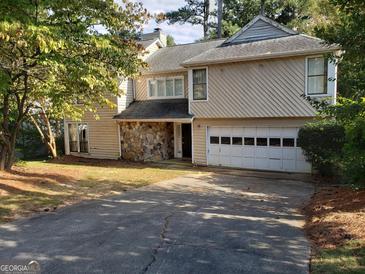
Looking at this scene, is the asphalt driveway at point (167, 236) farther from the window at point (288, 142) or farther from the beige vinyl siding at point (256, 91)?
the beige vinyl siding at point (256, 91)

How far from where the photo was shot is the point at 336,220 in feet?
21.5

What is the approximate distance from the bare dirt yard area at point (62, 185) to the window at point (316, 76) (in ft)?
23.3

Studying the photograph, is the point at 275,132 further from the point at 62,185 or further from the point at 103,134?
the point at 103,134

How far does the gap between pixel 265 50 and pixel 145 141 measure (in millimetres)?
8760

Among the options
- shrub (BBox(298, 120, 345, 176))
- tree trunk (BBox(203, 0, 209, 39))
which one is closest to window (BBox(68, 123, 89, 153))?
shrub (BBox(298, 120, 345, 176))

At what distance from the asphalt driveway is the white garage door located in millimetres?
5295

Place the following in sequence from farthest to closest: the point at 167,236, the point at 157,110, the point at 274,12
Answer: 1. the point at 274,12
2. the point at 157,110
3. the point at 167,236

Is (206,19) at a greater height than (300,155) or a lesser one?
greater

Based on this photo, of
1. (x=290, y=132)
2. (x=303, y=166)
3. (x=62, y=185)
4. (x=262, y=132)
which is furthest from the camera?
(x=262, y=132)

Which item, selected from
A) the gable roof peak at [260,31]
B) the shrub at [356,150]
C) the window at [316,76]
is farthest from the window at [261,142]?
the shrub at [356,150]

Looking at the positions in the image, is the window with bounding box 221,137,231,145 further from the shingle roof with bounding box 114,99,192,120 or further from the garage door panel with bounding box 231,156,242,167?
the shingle roof with bounding box 114,99,192,120

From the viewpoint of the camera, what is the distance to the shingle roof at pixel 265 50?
14211mm

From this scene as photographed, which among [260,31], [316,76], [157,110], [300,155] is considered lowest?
[300,155]

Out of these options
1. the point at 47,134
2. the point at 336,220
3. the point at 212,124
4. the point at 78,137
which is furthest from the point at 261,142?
the point at 47,134
